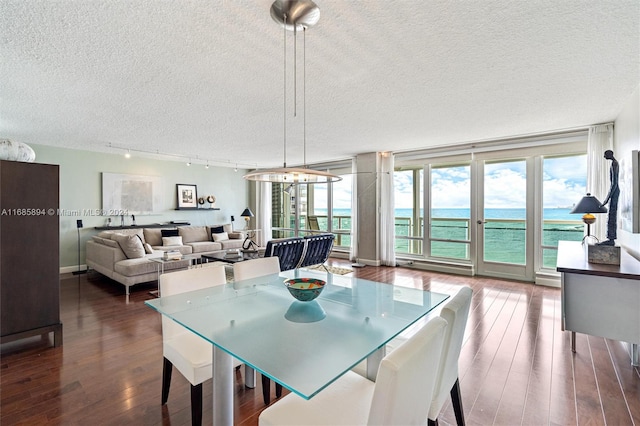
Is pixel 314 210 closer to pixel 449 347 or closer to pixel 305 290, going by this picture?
pixel 305 290

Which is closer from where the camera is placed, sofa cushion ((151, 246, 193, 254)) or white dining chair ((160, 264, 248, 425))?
white dining chair ((160, 264, 248, 425))

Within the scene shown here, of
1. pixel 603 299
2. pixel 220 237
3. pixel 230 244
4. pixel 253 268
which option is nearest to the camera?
pixel 603 299

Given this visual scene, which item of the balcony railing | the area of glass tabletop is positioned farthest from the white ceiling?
the area of glass tabletop

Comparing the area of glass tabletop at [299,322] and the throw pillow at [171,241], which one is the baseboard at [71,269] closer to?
the throw pillow at [171,241]

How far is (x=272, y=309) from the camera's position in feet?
5.65

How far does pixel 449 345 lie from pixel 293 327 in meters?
0.74

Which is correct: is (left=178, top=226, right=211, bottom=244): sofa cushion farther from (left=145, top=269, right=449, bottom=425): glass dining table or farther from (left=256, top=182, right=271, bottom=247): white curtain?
(left=145, top=269, right=449, bottom=425): glass dining table

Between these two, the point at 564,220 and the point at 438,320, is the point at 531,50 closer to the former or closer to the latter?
the point at 438,320

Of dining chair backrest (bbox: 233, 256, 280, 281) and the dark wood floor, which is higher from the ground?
dining chair backrest (bbox: 233, 256, 280, 281)

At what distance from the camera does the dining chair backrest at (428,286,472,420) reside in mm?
1331

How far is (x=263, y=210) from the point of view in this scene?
8.87 m

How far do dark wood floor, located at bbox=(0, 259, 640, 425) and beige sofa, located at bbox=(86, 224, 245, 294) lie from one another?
3.08 ft

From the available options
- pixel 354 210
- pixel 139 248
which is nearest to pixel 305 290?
pixel 139 248

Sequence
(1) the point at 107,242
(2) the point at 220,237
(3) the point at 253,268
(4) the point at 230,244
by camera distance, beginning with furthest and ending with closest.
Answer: (2) the point at 220,237 < (4) the point at 230,244 < (1) the point at 107,242 < (3) the point at 253,268
